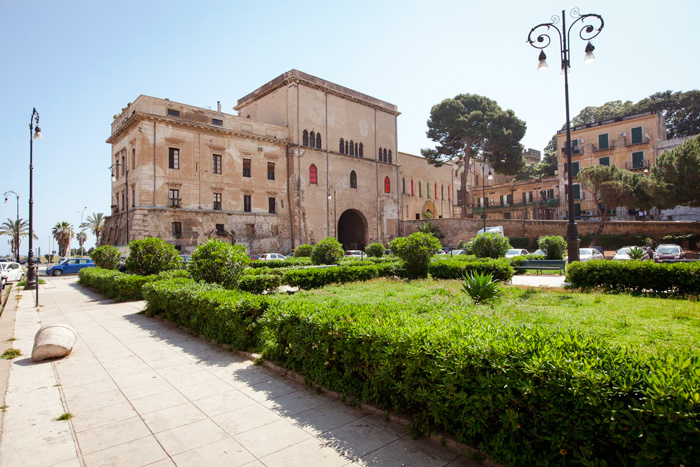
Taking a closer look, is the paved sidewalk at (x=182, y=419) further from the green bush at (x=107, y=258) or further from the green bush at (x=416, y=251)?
the green bush at (x=107, y=258)

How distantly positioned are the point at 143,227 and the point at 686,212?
153ft

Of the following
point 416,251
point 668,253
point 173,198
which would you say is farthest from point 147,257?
point 668,253

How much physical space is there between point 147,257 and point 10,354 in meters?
7.73

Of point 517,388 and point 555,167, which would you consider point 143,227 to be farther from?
point 555,167

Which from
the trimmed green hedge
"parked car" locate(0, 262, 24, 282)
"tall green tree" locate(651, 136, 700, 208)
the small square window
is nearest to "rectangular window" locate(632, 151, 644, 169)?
"tall green tree" locate(651, 136, 700, 208)

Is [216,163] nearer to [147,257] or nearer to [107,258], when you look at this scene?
[107,258]

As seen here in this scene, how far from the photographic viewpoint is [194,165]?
3169cm

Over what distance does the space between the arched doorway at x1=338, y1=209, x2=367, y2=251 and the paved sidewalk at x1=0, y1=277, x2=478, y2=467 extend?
36650 millimetres

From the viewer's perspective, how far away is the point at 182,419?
4.13 metres

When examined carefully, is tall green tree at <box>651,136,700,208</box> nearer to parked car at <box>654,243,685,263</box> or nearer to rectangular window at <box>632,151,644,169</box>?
parked car at <box>654,243,685,263</box>

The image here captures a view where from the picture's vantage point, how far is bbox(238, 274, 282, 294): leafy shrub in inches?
458

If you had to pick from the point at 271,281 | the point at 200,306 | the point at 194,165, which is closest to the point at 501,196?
the point at 194,165

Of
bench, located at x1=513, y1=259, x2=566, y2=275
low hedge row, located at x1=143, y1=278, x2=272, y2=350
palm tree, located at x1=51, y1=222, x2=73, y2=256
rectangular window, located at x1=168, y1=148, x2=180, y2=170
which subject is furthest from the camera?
palm tree, located at x1=51, y1=222, x2=73, y2=256

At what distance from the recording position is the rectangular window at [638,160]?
36406 millimetres
